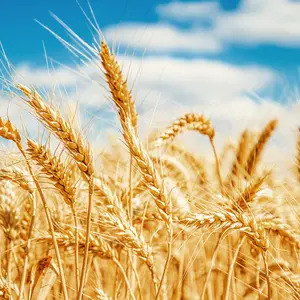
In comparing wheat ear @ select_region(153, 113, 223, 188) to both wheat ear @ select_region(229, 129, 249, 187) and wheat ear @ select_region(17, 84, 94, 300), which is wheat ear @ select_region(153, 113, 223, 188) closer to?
wheat ear @ select_region(229, 129, 249, 187)

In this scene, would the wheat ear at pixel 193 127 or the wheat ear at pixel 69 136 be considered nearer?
the wheat ear at pixel 69 136

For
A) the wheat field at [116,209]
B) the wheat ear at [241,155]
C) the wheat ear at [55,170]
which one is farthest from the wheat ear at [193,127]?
the wheat ear at [55,170]

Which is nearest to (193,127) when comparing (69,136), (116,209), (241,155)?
(241,155)

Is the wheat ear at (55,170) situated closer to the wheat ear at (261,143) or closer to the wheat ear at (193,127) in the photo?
the wheat ear at (193,127)

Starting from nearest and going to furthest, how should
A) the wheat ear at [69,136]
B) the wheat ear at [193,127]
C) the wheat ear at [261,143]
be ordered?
the wheat ear at [69,136]
the wheat ear at [193,127]
the wheat ear at [261,143]

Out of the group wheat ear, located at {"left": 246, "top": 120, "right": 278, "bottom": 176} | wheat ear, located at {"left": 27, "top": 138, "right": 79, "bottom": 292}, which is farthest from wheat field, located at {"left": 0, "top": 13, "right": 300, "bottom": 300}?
wheat ear, located at {"left": 246, "top": 120, "right": 278, "bottom": 176}

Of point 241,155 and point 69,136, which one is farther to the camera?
point 241,155

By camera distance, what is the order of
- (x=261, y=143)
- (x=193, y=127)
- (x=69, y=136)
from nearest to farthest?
1. (x=69, y=136)
2. (x=193, y=127)
3. (x=261, y=143)

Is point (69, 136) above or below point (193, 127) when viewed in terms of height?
below

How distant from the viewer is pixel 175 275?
349 centimetres

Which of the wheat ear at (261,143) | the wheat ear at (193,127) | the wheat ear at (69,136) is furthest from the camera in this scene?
the wheat ear at (261,143)

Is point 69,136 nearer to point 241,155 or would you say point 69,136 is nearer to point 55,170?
point 55,170

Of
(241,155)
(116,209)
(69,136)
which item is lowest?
(116,209)

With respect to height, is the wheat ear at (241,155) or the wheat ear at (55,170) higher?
the wheat ear at (241,155)
